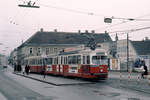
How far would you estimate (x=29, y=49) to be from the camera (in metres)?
82.2

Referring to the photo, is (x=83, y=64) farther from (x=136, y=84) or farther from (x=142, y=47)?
(x=142, y=47)

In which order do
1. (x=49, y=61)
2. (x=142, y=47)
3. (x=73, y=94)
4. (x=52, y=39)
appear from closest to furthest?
(x=73, y=94), (x=49, y=61), (x=142, y=47), (x=52, y=39)

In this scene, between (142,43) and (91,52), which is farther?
(142,43)

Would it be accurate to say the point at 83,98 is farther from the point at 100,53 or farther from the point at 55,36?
the point at 55,36

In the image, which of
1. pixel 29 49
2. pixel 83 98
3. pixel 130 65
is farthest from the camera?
pixel 29 49

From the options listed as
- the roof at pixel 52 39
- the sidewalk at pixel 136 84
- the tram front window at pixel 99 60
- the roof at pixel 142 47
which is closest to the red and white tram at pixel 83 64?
the tram front window at pixel 99 60

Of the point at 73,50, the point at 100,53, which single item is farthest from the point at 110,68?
the point at 100,53

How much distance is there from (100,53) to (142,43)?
4246cm

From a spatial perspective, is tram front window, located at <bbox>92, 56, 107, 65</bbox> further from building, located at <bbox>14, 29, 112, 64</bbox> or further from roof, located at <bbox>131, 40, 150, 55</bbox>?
building, located at <bbox>14, 29, 112, 64</bbox>

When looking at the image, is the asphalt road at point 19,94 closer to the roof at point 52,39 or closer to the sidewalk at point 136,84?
the sidewalk at point 136,84

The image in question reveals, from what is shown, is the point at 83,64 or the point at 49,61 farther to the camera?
the point at 49,61

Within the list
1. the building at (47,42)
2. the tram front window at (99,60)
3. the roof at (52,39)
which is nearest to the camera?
the tram front window at (99,60)

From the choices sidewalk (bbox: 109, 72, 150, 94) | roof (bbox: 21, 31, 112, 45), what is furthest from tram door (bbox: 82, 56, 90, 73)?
roof (bbox: 21, 31, 112, 45)

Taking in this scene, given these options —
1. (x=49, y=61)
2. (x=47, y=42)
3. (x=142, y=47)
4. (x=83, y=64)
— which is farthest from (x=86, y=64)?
(x=47, y=42)
